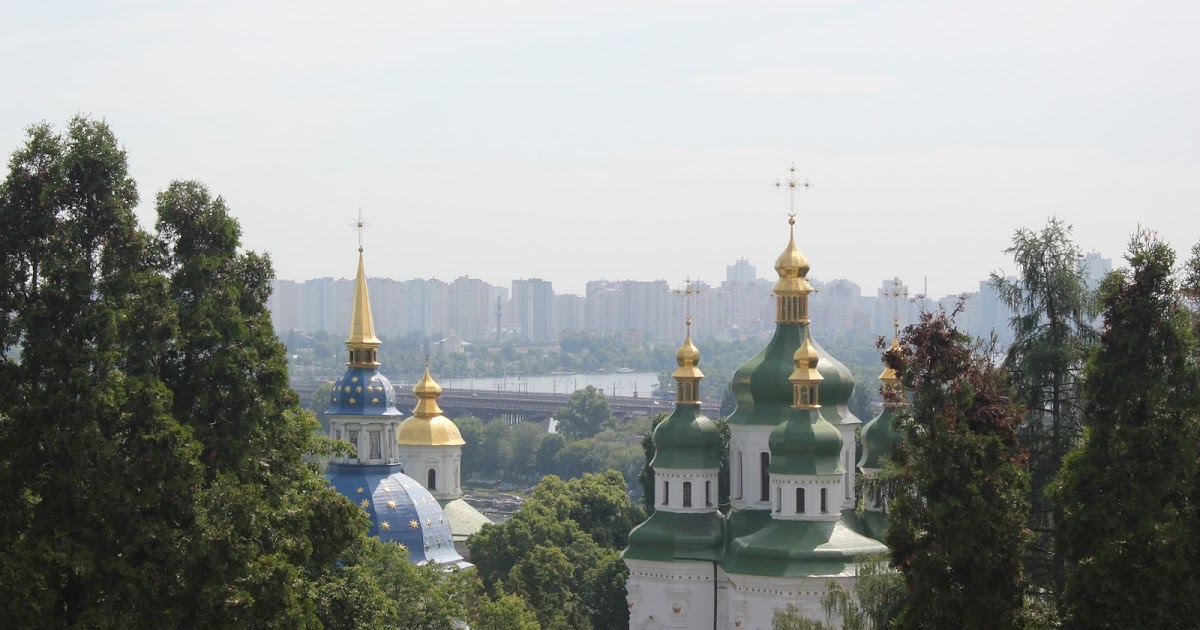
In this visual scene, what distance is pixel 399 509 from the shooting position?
131ft

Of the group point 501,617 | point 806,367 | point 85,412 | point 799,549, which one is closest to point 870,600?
point 799,549

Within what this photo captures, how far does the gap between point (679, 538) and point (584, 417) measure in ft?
248

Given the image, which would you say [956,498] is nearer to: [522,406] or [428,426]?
[428,426]

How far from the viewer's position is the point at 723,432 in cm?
4047

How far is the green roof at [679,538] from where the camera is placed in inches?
1399

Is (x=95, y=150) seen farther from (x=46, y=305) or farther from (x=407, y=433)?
(x=407, y=433)

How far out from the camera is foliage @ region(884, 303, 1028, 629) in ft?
65.6

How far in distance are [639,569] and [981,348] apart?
13.2 meters

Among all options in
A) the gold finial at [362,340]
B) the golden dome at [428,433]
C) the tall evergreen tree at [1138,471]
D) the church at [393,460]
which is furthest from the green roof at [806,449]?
the golden dome at [428,433]

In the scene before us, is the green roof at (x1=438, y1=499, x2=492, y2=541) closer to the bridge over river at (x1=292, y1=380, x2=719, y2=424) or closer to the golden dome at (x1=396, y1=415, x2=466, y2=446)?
the golden dome at (x1=396, y1=415, x2=466, y2=446)

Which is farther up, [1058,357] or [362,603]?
[1058,357]

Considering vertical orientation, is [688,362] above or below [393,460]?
above

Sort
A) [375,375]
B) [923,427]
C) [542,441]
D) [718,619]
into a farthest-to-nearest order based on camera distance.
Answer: [542,441] → [375,375] → [718,619] → [923,427]

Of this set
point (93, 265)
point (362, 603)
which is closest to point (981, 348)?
point (362, 603)
